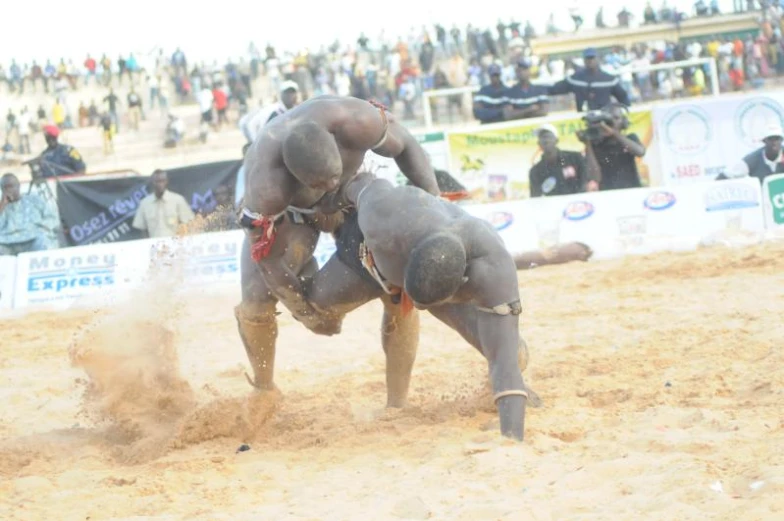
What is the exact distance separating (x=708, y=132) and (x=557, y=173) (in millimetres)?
3519

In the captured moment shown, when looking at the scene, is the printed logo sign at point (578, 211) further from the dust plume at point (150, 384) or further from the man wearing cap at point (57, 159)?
the man wearing cap at point (57, 159)

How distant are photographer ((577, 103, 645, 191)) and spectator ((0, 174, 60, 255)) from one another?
5838mm

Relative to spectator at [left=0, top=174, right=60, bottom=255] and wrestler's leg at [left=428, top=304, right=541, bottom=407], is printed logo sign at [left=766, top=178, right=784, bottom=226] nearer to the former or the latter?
wrestler's leg at [left=428, top=304, right=541, bottom=407]

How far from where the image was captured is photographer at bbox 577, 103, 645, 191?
12.3 metres

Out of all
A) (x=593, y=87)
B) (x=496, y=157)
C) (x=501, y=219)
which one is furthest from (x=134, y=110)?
(x=501, y=219)

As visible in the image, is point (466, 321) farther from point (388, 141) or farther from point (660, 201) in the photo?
point (660, 201)

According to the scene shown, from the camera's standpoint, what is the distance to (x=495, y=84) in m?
14.8

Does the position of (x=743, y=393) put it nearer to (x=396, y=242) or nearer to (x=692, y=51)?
(x=396, y=242)

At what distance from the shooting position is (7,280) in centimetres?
1176

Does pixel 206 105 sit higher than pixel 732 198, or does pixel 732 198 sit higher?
pixel 206 105

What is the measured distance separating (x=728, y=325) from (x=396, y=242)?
9.93 feet

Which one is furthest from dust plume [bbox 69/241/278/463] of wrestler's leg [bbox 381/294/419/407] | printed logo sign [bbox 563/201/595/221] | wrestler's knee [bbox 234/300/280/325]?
printed logo sign [bbox 563/201/595/221]

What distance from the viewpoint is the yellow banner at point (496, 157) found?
14.2 meters

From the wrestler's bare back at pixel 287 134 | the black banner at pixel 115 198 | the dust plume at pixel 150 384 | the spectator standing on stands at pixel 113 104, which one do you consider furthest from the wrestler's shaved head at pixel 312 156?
the spectator standing on stands at pixel 113 104
